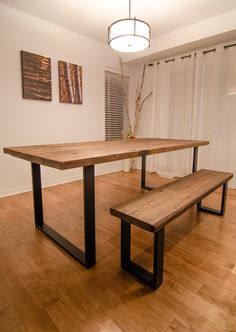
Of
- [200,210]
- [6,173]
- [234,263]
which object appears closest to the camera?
[234,263]

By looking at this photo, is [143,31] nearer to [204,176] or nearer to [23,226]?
[204,176]

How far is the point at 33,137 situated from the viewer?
9.86 feet

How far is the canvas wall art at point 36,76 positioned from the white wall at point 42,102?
0.21 ft

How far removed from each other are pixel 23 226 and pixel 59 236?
47 centimetres

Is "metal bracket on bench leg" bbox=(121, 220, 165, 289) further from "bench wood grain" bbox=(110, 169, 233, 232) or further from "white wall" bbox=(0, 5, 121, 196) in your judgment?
"white wall" bbox=(0, 5, 121, 196)

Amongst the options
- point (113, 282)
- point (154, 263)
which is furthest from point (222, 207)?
point (113, 282)

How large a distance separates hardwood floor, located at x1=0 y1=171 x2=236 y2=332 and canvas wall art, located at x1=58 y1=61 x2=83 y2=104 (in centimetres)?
201

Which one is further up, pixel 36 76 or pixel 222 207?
pixel 36 76

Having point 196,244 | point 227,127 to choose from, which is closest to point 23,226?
point 196,244

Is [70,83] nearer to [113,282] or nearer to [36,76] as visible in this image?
[36,76]

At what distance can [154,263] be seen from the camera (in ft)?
3.97

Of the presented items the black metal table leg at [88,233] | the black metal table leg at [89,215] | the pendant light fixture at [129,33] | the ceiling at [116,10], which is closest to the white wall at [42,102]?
the ceiling at [116,10]

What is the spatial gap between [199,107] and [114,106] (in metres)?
1.65

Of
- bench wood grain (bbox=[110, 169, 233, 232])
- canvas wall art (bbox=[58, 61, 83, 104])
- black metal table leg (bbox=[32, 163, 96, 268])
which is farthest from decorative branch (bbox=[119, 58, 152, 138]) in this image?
black metal table leg (bbox=[32, 163, 96, 268])
